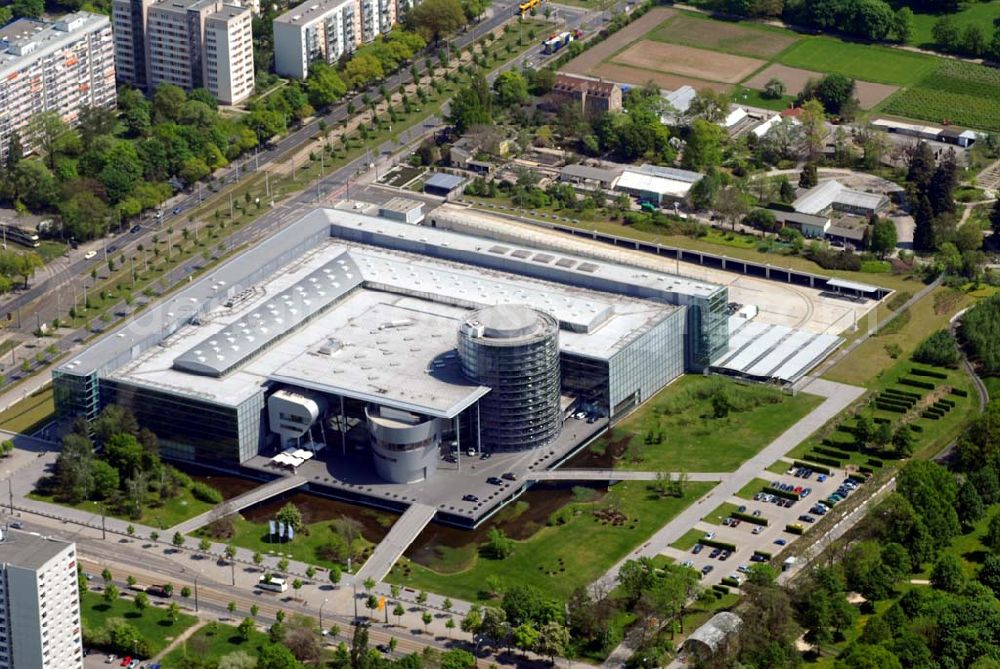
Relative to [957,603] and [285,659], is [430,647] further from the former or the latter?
[957,603]

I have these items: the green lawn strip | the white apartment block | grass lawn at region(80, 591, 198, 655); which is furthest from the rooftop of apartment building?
the green lawn strip

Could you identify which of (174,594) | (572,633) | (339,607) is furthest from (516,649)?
(174,594)

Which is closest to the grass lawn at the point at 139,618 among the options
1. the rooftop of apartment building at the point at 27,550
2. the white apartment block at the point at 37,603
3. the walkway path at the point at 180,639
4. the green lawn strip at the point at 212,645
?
the walkway path at the point at 180,639

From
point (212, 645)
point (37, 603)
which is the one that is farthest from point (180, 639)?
point (37, 603)

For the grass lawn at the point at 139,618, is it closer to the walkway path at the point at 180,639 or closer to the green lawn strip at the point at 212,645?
the walkway path at the point at 180,639

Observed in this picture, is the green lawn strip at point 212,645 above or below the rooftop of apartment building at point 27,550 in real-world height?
below

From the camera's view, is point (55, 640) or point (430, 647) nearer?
point (55, 640)
